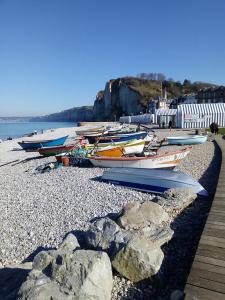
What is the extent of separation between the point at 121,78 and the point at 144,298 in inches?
5764

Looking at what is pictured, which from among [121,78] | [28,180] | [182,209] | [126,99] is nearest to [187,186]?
[182,209]

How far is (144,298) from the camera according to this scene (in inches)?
187

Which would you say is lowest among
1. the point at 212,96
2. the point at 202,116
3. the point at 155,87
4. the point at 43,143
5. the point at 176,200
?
the point at 43,143

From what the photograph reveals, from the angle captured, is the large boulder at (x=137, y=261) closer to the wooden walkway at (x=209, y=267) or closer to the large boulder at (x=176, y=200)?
the wooden walkway at (x=209, y=267)

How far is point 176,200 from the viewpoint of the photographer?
8.55m

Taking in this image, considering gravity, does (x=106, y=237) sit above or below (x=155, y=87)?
below

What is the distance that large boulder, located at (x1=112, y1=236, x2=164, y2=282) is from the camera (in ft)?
16.4

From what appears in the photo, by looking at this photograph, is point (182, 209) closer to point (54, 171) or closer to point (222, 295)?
point (222, 295)

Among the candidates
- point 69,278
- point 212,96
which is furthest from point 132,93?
point 69,278

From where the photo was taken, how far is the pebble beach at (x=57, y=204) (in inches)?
269

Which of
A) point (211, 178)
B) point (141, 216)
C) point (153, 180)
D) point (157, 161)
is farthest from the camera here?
point (157, 161)

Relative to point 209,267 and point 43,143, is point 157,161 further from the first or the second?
point 43,143

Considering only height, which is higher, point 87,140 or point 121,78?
point 121,78

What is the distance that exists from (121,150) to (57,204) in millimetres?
8877
